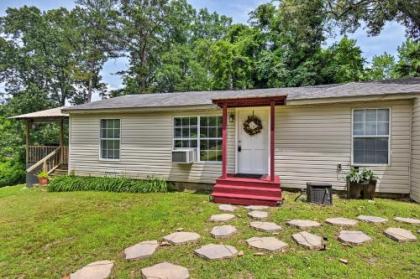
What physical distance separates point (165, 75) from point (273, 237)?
67.7 feet

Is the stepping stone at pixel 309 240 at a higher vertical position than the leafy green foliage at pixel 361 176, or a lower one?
lower

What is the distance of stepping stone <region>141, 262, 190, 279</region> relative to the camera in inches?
119

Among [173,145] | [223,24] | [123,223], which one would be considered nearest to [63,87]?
[223,24]

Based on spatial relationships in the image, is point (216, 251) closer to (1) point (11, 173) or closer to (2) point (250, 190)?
(2) point (250, 190)

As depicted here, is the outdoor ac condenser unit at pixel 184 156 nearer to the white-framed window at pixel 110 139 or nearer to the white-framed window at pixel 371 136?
the white-framed window at pixel 110 139

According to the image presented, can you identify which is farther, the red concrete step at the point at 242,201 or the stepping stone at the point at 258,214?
the red concrete step at the point at 242,201

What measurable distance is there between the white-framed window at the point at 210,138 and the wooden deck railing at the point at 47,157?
692 centimetres

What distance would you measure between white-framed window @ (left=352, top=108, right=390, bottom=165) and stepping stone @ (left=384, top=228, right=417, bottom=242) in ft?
9.00

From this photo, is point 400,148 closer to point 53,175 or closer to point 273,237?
point 273,237

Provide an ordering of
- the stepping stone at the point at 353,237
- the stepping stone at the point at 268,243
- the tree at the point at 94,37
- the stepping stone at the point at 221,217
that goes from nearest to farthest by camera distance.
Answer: the stepping stone at the point at 268,243, the stepping stone at the point at 353,237, the stepping stone at the point at 221,217, the tree at the point at 94,37

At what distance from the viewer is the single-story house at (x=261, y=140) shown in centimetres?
650

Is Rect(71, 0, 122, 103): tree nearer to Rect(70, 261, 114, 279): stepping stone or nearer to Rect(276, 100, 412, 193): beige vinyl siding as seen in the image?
Rect(276, 100, 412, 193): beige vinyl siding

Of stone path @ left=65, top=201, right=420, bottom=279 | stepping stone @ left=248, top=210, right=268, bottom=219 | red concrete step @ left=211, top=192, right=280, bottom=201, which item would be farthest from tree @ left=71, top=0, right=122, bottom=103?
stone path @ left=65, top=201, right=420, bottom=279

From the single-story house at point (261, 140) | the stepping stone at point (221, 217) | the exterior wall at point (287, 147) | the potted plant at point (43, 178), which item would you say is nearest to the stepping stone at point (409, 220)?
the single-story house at point (261, 140)
